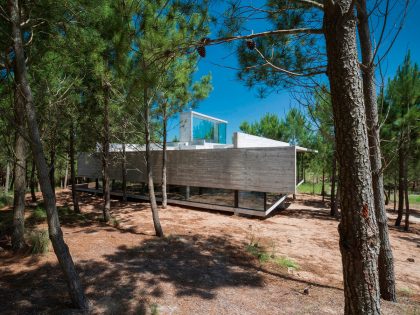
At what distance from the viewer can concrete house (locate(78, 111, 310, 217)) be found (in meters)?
10.1

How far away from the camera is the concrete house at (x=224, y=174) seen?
10.1 metres

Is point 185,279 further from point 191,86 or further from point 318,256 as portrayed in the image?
point 191,86

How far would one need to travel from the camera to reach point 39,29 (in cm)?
500

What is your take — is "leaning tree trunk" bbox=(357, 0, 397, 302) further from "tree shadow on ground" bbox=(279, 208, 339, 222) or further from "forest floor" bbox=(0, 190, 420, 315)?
"tree shadow on ground" bbox=(279, 208, 339, 222)

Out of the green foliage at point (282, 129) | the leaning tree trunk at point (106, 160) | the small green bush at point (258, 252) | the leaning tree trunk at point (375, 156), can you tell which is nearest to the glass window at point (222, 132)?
the green foliage at point (282, 129)

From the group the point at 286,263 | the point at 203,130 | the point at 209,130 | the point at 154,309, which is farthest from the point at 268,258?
the point at 209,130

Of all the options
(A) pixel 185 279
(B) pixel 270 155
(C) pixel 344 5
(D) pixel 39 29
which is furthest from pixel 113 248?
(B) pixel 270 155

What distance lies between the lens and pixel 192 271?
4.77m

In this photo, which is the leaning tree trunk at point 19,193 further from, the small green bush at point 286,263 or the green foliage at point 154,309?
the small green bush at point 286,263

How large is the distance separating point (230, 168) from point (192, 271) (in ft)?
22.4

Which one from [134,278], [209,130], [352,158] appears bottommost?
[134,278]

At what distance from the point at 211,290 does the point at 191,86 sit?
31.5 ft

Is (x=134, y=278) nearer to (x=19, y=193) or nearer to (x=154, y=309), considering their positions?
(x=154, y=309)

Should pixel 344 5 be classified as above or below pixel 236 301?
above
